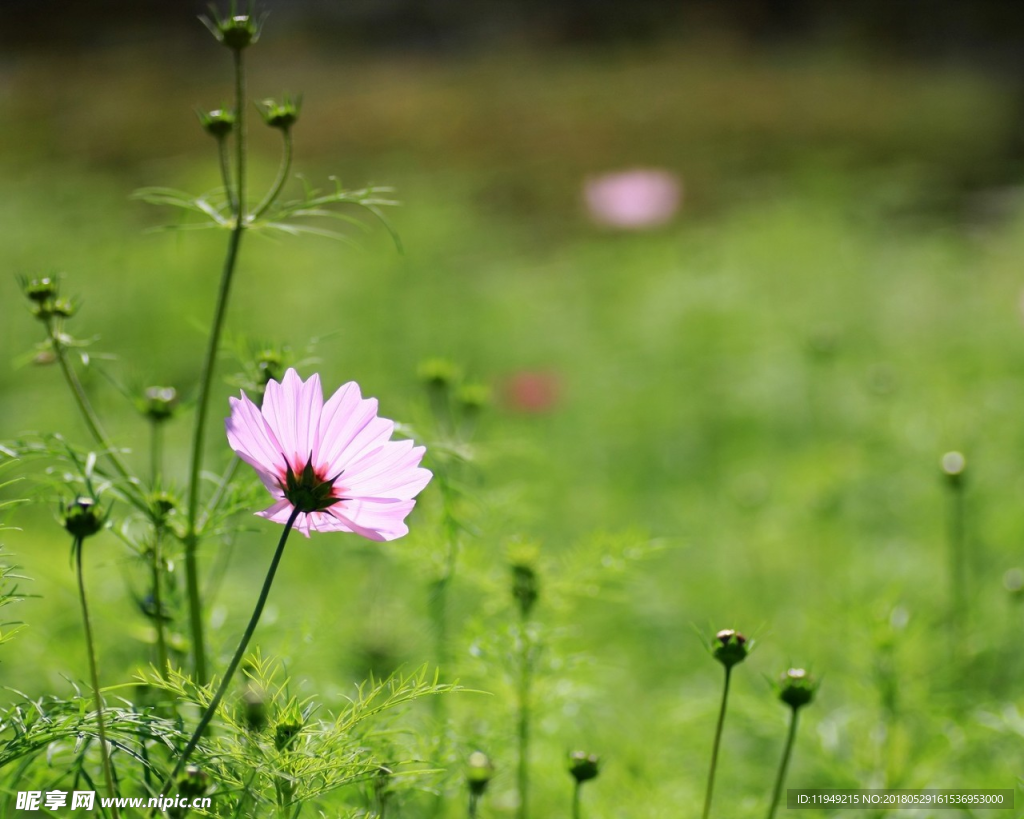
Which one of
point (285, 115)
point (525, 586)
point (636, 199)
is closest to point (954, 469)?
point (525, 586)

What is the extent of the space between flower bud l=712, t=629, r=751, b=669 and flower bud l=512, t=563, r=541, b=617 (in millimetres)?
188

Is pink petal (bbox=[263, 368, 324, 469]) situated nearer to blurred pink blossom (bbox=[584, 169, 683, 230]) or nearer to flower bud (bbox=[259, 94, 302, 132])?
flower bud (bbox=[259, 94, 302, 132])

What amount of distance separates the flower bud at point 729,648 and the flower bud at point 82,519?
0.30m

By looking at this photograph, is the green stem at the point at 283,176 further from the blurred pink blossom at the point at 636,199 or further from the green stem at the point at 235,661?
the blurred pink blossom at the point at 636,199

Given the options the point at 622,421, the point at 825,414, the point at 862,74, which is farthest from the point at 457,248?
the point at 862,74

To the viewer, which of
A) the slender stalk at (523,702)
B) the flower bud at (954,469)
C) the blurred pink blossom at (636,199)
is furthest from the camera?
the blurred pink blossom at (636,199)

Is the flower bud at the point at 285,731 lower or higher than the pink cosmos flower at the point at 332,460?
lower

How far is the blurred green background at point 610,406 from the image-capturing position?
2.81 feet

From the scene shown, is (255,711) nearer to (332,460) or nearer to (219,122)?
(332,460)

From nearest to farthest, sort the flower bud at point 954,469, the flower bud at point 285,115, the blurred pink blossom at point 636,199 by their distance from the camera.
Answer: the flower bud at point 285,115 → the flower bud at point 954,469 → the blurred pink blossom at point 636,199

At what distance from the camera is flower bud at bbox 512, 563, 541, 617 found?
2.19ft

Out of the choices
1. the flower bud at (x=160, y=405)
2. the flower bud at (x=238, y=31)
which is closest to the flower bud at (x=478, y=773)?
the flower bud at (x=160, y=405)

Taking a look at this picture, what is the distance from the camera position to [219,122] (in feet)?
1.63

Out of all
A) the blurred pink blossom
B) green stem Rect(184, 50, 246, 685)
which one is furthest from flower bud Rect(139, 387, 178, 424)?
the blurred pink blossom
